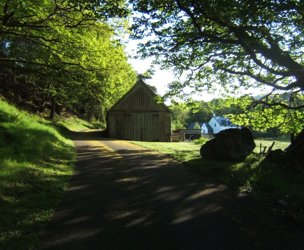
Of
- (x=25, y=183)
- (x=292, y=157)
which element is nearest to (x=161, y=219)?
(x=25, y=183)

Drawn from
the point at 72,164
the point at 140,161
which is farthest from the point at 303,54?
the point at 72,164

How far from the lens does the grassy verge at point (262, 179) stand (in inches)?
342

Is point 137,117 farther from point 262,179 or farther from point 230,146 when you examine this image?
point 262,179

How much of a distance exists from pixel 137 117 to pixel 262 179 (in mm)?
32855

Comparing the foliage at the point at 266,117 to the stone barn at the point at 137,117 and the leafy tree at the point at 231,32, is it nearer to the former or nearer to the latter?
the leafy tree at the point at 231,32

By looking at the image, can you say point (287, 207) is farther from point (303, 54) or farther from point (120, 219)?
point (303, 54)

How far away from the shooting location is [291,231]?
6262mm

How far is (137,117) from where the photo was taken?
141 ft

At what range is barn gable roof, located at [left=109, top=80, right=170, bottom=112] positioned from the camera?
42.9 m

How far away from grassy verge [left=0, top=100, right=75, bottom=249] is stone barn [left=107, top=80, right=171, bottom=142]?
27.8m

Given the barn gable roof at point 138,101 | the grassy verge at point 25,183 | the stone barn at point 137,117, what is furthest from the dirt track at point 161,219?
the barn gable roof at point 138,101

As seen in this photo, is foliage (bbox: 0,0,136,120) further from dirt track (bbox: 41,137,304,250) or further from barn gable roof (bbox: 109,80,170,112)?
barn gable roof (bbox: 109,80,170,112)

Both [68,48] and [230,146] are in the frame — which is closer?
[230,146]

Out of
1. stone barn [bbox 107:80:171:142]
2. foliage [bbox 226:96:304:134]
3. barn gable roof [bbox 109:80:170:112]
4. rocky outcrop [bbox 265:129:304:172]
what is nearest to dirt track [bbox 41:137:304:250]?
rocky outcrop [bbox 265:129:304:172]
